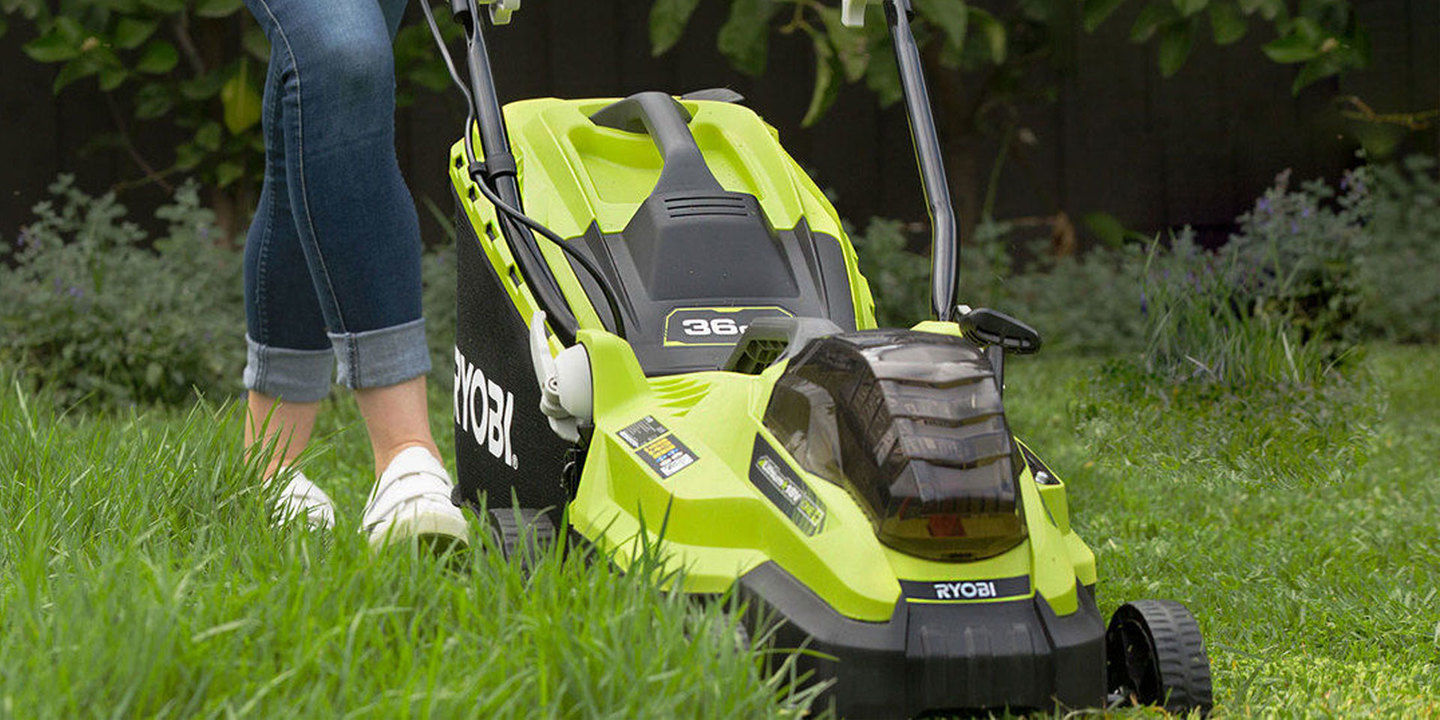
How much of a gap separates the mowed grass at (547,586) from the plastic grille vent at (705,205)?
509 mm

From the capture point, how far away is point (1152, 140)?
559cm

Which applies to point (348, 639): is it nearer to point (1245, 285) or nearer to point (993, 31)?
point (1245, 285)

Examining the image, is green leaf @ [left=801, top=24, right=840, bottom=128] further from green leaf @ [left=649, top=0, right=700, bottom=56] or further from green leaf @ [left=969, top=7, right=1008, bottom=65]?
green leaf @ [left=969, top=7, right=1008, bottom=65]

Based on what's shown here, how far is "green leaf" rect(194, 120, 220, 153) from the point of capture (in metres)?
4.41

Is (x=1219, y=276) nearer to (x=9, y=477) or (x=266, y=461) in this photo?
(x=266, y=461)

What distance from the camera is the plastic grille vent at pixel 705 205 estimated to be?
2.04m

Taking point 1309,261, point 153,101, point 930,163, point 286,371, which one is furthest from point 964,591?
point 153,101

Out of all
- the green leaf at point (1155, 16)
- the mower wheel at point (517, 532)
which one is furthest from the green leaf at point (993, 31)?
the mower wheel at point (517, 532)

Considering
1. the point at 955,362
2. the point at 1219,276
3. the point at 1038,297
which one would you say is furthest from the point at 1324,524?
the point at 1038,297

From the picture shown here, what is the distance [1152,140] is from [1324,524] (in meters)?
3.16

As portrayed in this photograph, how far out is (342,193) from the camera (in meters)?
2.12

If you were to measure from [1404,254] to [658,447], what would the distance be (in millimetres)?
4387

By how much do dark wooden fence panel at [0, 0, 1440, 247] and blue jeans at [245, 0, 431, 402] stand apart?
2.89 m

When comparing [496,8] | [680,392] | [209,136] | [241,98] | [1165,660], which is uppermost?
[496,8]
